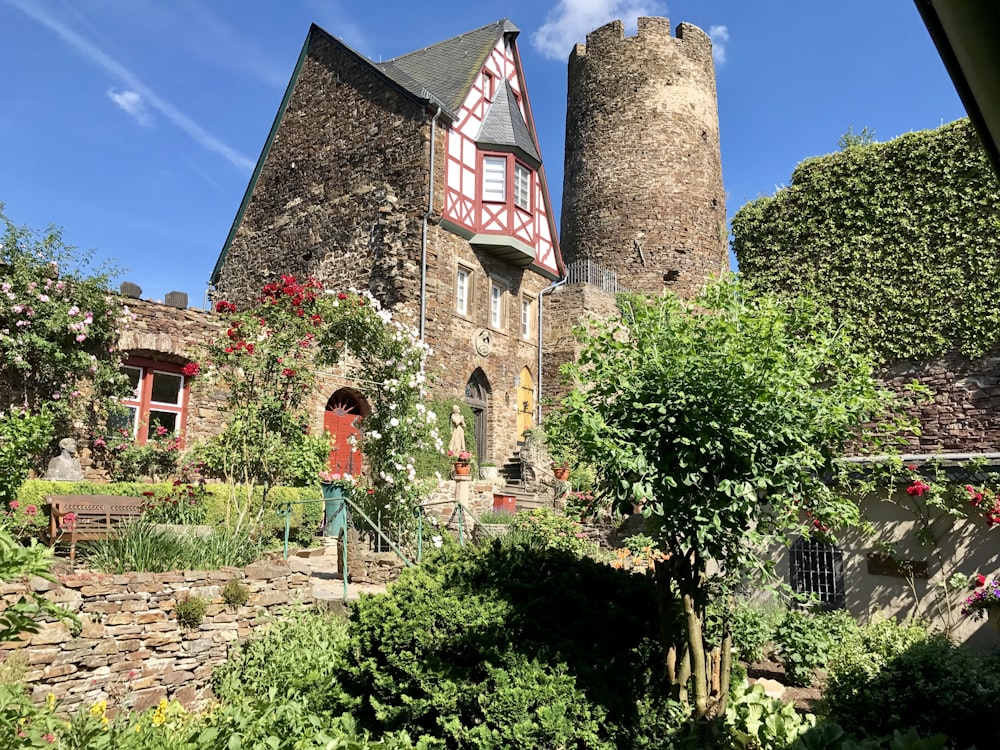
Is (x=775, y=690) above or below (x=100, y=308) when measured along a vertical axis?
below

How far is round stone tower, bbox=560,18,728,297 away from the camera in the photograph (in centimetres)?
2400

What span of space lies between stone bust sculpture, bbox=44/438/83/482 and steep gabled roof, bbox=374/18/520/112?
35.9ft

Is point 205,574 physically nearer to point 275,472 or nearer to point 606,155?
point 275,472

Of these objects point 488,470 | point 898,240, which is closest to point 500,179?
point 488,470

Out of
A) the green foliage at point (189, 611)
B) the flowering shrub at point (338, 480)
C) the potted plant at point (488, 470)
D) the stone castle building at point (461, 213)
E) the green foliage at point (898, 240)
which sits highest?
the stone castle building at point (461, 213)

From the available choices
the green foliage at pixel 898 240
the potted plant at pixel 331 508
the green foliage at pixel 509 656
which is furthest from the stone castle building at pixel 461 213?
the green foliage at pixel 509 656

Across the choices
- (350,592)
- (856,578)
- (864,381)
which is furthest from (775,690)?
(350,592)

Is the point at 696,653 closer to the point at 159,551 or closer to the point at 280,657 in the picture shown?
the point at 280,657

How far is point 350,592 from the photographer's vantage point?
8.05 m

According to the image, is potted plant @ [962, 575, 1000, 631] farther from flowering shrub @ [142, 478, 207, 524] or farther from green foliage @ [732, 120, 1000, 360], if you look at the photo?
flowering shrub @ [142, 478, 207, 524]

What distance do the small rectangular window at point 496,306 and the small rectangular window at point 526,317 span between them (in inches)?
44.5

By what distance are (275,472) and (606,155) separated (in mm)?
18738

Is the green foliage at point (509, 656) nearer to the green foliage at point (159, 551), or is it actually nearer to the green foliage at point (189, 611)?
the green foliage at point (189, 611)

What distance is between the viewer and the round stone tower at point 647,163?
24.0 metres
